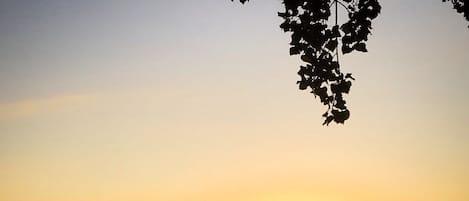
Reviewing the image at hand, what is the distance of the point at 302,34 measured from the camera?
22.9 feet

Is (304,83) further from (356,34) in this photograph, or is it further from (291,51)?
(356,34)

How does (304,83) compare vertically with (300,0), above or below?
below

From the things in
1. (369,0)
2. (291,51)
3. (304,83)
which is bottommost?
(304,83)

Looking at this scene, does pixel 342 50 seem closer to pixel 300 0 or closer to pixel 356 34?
pixel 356 34

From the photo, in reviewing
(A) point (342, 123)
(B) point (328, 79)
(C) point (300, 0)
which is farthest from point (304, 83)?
(C) point (300, 0)

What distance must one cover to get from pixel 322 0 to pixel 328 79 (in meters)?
1.23

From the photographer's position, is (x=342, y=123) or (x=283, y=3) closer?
(x=342, y=123)

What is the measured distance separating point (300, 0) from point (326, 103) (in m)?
1.62

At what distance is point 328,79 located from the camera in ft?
22.4

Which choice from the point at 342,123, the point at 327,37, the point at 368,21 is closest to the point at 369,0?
the point at 368,21

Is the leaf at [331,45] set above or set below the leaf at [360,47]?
above

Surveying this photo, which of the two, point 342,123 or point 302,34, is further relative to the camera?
point 302,34

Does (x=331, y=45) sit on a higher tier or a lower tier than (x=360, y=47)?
higher

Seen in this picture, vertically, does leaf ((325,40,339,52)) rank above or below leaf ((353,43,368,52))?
above
